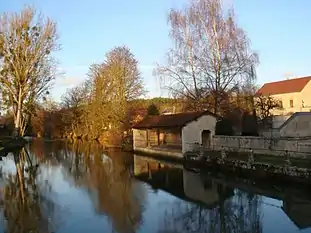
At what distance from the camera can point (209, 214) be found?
35.5 feet

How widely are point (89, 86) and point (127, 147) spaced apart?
15.7 meters

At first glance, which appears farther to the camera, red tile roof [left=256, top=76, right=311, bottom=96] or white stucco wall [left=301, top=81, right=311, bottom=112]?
red tile roof [left=256, top=76, right=311, bottom=96]

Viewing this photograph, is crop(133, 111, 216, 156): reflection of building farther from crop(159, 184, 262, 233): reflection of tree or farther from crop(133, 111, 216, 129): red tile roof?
crop(159, 184, 262, 233): reflection of tree

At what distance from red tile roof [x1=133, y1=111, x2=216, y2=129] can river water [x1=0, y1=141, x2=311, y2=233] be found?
6.42 m

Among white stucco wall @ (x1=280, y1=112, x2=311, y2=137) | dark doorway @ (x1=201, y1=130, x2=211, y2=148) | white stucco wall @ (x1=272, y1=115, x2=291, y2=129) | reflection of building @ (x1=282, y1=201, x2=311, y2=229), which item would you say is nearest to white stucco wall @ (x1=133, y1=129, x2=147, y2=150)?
dark doorway @ (x1=201, y1=130, x2=211, y2=148)

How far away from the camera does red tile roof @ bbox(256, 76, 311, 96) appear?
50.4m

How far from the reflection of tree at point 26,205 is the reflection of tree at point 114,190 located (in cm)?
162

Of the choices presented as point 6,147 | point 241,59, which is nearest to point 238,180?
point 241,59

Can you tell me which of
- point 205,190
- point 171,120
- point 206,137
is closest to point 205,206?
point 205,190

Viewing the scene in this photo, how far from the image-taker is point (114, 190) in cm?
1476

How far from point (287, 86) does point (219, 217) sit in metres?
45.9

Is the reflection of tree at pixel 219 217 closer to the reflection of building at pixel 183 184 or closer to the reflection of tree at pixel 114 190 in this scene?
the reflection of building at pixel 183 184

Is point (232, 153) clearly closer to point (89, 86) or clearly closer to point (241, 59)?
point (241, 59)

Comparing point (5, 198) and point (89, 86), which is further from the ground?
point (89, 86)
